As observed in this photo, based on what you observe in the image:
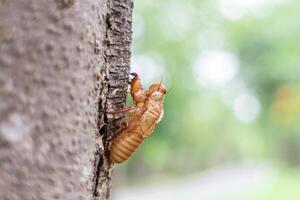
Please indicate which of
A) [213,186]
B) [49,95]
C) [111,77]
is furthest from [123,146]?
[213,186]

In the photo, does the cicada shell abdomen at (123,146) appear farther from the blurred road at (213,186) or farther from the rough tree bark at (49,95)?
the blurred road at (213,186)

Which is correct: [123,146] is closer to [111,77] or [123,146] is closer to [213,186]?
[111,77]

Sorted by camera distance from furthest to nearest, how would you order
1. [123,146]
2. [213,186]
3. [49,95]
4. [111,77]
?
[213,186] < [123,146] < [111,77] < [49,95]

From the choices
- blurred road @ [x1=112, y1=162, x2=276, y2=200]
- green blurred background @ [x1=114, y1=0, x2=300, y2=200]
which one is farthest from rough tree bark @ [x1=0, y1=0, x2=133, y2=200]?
blurred road @ [x1=112, y1=162, x2=276, y2=200]

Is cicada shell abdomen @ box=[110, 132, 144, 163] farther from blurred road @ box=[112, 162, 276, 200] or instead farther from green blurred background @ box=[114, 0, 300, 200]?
blurred road @ box=[112, 162, 276, 200]

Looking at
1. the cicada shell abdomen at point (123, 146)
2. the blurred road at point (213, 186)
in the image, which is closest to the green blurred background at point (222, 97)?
the blurred road at point (213, 186)

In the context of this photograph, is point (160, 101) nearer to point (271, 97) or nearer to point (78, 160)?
point (78, 160)

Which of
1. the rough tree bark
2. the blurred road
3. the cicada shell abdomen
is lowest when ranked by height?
the blurred road
